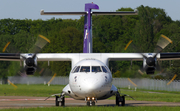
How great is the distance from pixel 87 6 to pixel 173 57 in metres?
7.29

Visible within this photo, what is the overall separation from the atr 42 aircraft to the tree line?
87.0ft

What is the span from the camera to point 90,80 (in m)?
16.0

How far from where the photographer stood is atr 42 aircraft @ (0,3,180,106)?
53.3ft

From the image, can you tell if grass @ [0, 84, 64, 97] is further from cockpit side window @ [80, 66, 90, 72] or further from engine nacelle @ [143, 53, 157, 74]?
cockpit side window @ [80, 66, 90, 72]

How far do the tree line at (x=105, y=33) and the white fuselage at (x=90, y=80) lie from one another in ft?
101

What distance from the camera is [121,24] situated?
3447 inches

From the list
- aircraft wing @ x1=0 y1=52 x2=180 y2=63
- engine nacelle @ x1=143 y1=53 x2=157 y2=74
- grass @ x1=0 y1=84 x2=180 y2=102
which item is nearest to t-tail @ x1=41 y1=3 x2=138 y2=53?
aircraft wing @ x1=0 y1=52 x2=180 y2=63

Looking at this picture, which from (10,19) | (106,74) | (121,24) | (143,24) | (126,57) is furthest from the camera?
(10,19)

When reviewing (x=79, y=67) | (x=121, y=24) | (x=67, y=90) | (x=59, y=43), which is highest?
(x=121, y=24)

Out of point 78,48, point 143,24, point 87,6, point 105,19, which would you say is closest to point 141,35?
point 143,24

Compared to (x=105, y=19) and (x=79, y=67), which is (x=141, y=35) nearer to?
(x=105, y=19)

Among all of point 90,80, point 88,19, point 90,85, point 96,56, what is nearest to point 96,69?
point 90,80

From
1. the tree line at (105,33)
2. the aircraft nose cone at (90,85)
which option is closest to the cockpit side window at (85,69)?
the aircraft nose cone at (90,85)

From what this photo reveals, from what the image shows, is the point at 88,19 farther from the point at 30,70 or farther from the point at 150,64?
the point at 150,64
